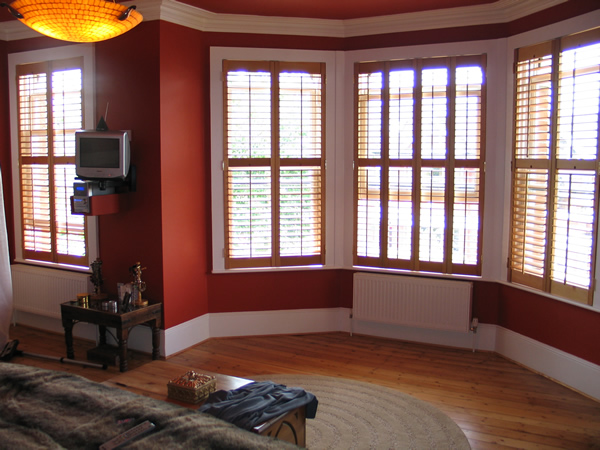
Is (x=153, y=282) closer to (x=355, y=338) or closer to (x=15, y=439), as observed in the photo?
(x=355, y=338)

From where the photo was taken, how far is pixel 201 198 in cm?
504

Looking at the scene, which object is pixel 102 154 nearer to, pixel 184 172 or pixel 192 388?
pixel 184 172

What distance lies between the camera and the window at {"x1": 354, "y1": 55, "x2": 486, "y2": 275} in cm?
480

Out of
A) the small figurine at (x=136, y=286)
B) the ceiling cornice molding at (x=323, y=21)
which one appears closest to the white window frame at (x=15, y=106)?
the ceiling cornice molding at (x=323, y=21)

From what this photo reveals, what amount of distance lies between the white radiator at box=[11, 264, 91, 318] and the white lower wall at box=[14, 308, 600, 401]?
15 cm

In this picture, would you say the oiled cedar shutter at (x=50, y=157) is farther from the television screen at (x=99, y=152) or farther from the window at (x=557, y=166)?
the window at (x=557, y=166)

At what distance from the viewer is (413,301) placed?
5.02 meters

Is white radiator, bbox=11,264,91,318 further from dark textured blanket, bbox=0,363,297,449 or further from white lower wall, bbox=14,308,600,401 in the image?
dark textured blanket, bbox=0,363,297,449

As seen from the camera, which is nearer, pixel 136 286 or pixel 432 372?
pixel 432 372

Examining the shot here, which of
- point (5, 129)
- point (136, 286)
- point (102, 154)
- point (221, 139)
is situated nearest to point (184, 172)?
point (221, 139)

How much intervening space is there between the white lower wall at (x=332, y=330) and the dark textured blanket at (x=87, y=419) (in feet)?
6.88

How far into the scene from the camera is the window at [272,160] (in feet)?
16.5

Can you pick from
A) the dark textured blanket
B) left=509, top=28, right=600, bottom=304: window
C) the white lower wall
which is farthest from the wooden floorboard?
the dark textured blanket

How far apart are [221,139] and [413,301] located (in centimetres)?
221
